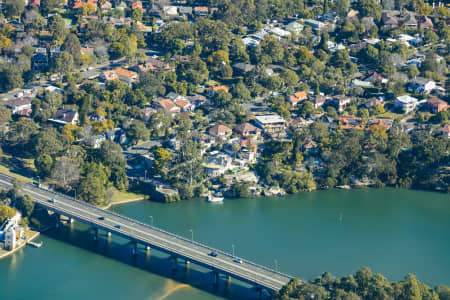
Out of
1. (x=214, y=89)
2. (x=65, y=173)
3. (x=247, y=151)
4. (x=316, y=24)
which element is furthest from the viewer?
(x=316, y=24)

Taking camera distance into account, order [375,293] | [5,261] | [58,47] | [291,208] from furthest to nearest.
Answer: [58,47], [291,208], [5,261], [375,293]

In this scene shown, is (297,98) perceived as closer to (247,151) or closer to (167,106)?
(247,151)

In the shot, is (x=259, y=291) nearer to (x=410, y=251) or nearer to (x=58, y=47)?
(x=410, y=251)

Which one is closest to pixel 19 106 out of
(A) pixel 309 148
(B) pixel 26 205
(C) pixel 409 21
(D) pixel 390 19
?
(B) pixel 26 205

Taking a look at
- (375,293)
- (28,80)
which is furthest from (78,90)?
(375,293)

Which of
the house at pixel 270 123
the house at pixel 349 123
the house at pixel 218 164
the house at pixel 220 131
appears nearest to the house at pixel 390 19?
the house at pixel 349 123

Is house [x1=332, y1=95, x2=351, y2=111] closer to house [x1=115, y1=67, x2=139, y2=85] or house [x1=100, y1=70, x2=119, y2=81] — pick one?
house [x1=115, y1=67, x2=139, y2=85]

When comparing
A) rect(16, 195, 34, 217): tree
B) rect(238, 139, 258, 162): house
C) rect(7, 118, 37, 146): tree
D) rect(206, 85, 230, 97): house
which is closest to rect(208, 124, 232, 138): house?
rect(238, 139, 258, 162): house
